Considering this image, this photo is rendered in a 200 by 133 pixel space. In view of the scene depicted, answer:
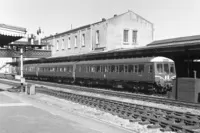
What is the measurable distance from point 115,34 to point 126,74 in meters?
14.3

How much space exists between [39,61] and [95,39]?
1326cm

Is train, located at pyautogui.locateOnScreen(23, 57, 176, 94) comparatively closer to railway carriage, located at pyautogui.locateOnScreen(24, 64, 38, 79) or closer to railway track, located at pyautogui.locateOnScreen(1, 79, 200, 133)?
railway track, located at pyautogui.locateOnScreen(1, 79, 200, 133)

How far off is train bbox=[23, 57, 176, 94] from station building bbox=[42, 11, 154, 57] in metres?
5.24

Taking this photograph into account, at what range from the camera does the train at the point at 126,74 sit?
2036cm

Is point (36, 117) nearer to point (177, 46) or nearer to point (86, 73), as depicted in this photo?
point (177, 46)

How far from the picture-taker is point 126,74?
75.0 feet

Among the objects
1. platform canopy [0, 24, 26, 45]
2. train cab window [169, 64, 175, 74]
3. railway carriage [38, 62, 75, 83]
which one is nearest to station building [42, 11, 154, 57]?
railway carriage [38, 62, 75, 83]

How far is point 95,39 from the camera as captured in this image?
37344 millimetres

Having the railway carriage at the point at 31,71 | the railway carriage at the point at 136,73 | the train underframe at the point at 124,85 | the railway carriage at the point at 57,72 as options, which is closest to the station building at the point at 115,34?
the railway carriage at the point at 57,72

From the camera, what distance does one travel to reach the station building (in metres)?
35.9

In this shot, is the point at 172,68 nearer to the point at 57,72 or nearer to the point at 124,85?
the point at 124,85

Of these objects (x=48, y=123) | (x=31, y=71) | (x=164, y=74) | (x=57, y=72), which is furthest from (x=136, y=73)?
(x=31, y=71)

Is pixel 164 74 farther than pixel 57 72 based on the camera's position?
No

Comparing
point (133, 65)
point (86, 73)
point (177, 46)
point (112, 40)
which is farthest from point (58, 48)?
point (177, 46)
